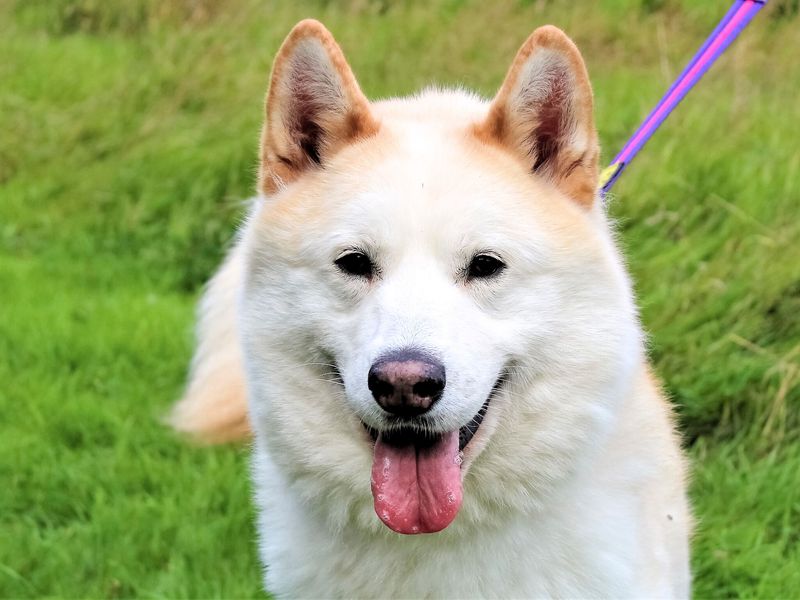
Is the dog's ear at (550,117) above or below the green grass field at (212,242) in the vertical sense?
above

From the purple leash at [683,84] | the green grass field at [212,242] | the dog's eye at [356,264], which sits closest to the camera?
the dog's eye at [356,264]

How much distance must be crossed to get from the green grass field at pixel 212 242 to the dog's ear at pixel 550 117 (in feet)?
4.30

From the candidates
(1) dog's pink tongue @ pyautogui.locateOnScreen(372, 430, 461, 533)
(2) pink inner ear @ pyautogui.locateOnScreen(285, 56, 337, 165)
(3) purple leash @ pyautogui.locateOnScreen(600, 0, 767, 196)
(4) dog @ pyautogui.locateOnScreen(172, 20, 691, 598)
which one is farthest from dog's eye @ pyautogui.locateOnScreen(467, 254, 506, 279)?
(3) purple leash @ pyautogui.locateOnScreen(600, 0, 767, 196)

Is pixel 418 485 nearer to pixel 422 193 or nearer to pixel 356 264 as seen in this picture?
pixel 356 264

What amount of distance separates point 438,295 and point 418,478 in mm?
420

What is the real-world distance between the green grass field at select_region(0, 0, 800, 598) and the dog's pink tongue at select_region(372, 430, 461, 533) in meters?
1.24

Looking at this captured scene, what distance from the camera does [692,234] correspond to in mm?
4742

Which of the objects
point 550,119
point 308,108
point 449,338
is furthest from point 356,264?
point 550,119

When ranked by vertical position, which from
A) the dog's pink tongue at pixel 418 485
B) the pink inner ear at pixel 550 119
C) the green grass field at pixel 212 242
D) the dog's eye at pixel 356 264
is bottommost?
the green grass field at pixel 212 242

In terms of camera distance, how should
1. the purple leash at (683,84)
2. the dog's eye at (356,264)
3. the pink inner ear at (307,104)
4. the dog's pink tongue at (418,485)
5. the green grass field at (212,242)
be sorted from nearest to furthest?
the dog's pink tongue at (418,485)
the dog's eye at (356,264)
the pink inner ear at (307,104)
the purple leash at (683,84)
the green grass field at (212,242)

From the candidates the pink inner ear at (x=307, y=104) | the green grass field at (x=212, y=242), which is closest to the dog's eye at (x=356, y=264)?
the pink inner ear at (x=307, y=104)

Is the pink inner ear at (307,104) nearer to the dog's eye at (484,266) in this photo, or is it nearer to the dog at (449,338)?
the dog at (449,338)

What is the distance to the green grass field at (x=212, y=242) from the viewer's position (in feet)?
11.8

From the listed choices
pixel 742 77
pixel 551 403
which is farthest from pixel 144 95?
pixel 551 403
